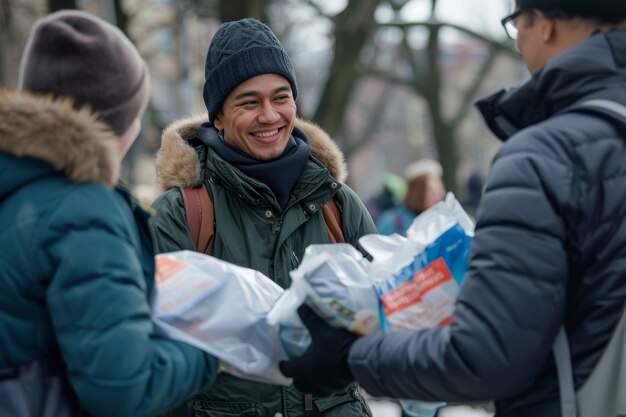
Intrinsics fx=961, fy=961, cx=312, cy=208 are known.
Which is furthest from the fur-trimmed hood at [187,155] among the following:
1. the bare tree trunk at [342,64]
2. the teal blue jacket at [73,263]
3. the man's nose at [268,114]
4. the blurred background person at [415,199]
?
the bare tree trunk at [342,64]

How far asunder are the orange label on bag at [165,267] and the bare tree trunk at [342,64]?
31.6 feet

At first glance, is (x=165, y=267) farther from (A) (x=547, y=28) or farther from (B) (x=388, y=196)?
(B) (x=388, y=196)

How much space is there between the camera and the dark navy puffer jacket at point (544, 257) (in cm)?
214

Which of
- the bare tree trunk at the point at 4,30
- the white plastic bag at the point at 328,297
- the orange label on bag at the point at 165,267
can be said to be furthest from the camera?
the bare tree trunk at the point at 4,30

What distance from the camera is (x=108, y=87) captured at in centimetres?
247

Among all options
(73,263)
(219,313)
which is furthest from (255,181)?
(73,263)

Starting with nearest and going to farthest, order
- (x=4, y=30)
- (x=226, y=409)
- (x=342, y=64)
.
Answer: (x=226, y=409) < (x=4, y=30) < (x=342, y=64)

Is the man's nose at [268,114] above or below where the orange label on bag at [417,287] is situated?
above

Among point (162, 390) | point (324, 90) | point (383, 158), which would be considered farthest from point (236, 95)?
point (383, 158)

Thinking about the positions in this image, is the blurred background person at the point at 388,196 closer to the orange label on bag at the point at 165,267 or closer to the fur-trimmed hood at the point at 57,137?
the orange label on bag at the point at 165,267

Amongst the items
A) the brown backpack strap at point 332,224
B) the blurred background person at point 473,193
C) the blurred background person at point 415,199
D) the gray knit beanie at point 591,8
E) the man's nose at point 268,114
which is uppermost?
the gray knit beanie at point 591,8

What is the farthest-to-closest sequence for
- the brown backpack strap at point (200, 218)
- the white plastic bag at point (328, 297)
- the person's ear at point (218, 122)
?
1. the person's ear at point (218, 122)
2. the brown backpack strap at point (200, 218)
3. the white plastic bag at point (328, 297)

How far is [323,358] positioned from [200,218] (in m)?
1.09

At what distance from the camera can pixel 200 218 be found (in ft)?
11.4
